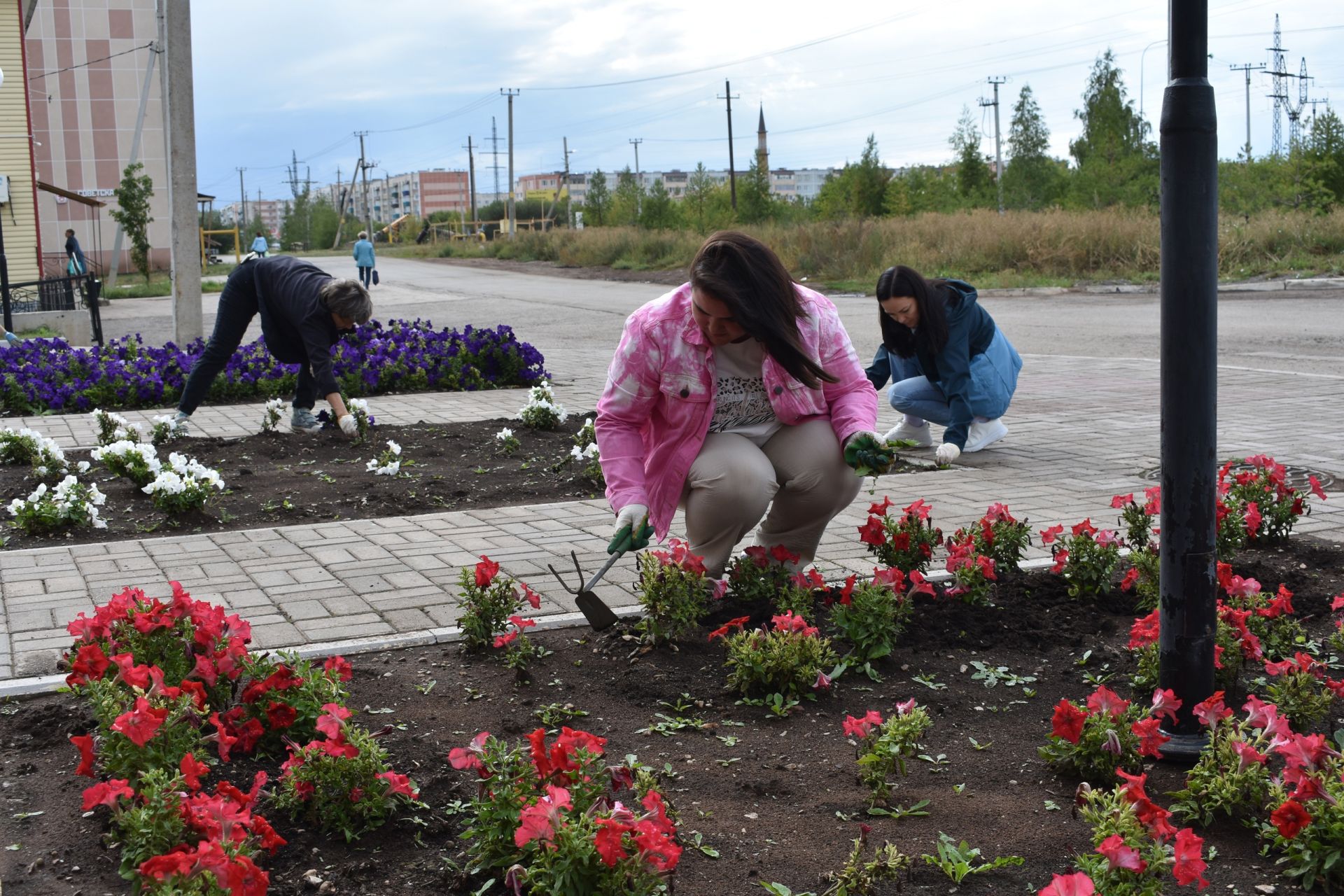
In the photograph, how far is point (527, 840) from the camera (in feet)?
6.66

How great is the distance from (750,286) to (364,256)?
29.9 meters

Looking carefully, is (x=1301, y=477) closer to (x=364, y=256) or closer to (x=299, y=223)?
(x=364, y=256)

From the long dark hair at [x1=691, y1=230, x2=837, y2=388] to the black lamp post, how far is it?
1.16 m

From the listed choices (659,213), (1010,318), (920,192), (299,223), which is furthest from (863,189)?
(299,223)

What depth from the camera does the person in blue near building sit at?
6488 mm

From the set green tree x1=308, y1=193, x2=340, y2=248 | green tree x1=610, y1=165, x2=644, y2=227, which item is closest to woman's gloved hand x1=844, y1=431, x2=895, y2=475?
green tree x1=610, y1=165, x2=644, y2=227

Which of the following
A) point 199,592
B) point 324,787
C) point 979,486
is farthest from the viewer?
point 979,486

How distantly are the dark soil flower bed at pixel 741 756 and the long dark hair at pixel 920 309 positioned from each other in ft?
8.69

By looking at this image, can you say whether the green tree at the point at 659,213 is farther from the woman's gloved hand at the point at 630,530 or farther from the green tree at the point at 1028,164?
the woman's gloved hand at the point at 630,530

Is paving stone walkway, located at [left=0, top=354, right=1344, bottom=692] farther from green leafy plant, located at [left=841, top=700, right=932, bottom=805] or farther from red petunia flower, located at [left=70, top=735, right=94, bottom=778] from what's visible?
green leafy plant, located at [left=841, top=700, right=932, bottom=805]

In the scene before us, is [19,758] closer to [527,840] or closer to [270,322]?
[527,840]

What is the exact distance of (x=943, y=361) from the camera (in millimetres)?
6867

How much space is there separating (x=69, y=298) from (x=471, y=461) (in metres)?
13.0

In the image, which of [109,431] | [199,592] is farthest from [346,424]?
[199,592]
